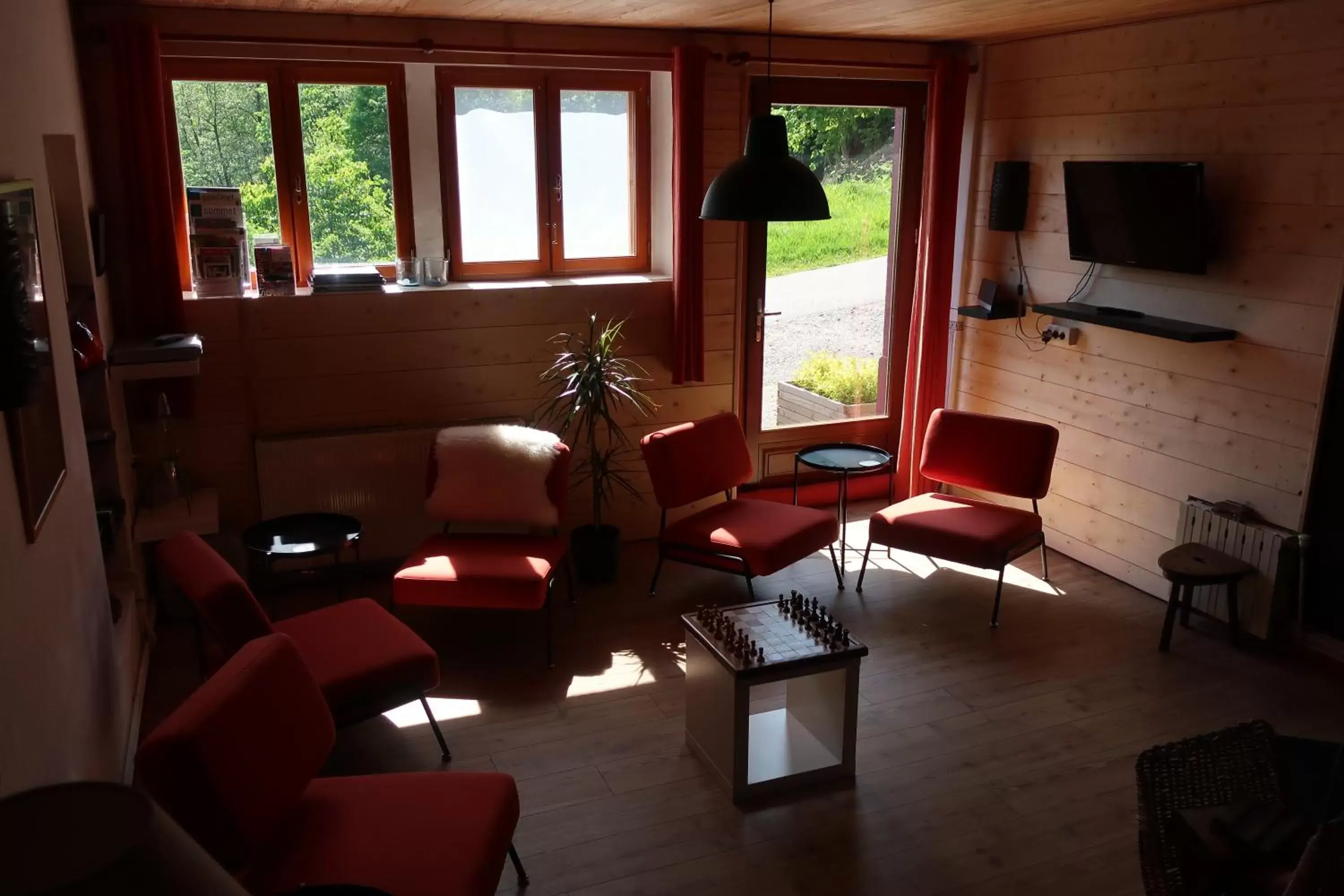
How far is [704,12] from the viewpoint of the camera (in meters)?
4.50

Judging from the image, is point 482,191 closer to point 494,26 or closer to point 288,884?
point 494,26

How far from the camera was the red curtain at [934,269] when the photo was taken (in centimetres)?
564

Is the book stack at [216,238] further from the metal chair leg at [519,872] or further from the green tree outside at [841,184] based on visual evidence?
the metal chair leg at [519,872]

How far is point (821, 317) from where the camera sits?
19.8 feet

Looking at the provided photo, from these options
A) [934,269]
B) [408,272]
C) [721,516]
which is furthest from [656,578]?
[934,269]

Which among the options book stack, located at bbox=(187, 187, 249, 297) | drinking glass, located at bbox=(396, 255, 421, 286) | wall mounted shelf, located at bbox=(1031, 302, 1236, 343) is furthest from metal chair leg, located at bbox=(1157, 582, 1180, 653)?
book stack, located at bbox=(187, 187, 249, 297)

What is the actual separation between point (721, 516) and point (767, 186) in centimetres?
208

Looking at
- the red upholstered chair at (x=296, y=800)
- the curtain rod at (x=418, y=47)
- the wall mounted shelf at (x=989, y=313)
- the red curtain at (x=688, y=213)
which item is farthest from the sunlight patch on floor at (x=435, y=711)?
the wall mounted shelf at (x=989, y=313)

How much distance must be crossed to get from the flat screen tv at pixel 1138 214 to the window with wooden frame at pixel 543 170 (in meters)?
2.16

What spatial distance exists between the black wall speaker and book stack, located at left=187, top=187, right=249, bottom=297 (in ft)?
12.3

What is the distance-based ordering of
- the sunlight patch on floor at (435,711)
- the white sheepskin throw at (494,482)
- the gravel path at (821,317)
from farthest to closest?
the gravel path at (821,317)
the white sheepskin throw at (494,482)
the sunlight patch on floor at (435,711)

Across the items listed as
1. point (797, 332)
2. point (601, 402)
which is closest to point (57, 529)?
point (601, 402)

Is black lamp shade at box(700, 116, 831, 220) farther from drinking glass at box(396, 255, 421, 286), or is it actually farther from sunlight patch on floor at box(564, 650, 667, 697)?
drinking glass at box(396, 255, 421, 286)

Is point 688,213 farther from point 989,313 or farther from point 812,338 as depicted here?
point 989,313
